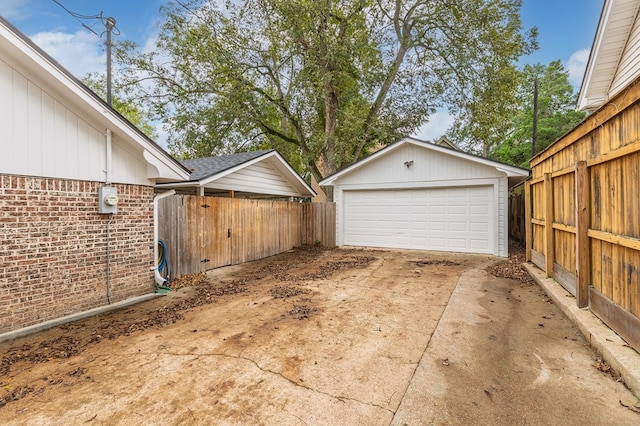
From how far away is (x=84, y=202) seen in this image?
4.54 meters

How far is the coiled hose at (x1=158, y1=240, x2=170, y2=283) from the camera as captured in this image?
6238mm

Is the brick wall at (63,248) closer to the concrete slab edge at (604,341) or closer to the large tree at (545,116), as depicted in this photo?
the concrete slab edge at (604,341)

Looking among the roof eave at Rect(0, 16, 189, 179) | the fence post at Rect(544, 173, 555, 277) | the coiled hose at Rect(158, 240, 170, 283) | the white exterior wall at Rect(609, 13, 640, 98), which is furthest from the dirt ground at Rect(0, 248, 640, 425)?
the white exterior wall at Rect(609, 13, 640, 98)

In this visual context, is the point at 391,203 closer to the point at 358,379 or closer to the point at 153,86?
the point at 358,379

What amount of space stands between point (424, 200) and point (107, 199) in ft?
29.0

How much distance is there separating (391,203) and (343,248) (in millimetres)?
2364

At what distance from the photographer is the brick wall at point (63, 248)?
3811 millimetres

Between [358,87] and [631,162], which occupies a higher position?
[358,87]

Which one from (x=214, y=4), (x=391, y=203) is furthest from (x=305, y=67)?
(x=391, y=203)

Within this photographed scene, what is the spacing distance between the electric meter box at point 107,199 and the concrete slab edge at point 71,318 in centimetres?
145

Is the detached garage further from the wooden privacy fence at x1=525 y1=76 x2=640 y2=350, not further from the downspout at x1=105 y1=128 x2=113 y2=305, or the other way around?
the downspout at x1=105 y1=128 x2=113 y2=305

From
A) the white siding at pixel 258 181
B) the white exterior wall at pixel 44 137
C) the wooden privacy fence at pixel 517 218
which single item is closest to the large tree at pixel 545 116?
the wooden privacy fence at pixel 517 218

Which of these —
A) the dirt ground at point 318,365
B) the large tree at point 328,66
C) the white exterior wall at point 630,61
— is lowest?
the dirt ground at point 318,365

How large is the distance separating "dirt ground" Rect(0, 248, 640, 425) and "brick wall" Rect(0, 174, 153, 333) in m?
0.39
